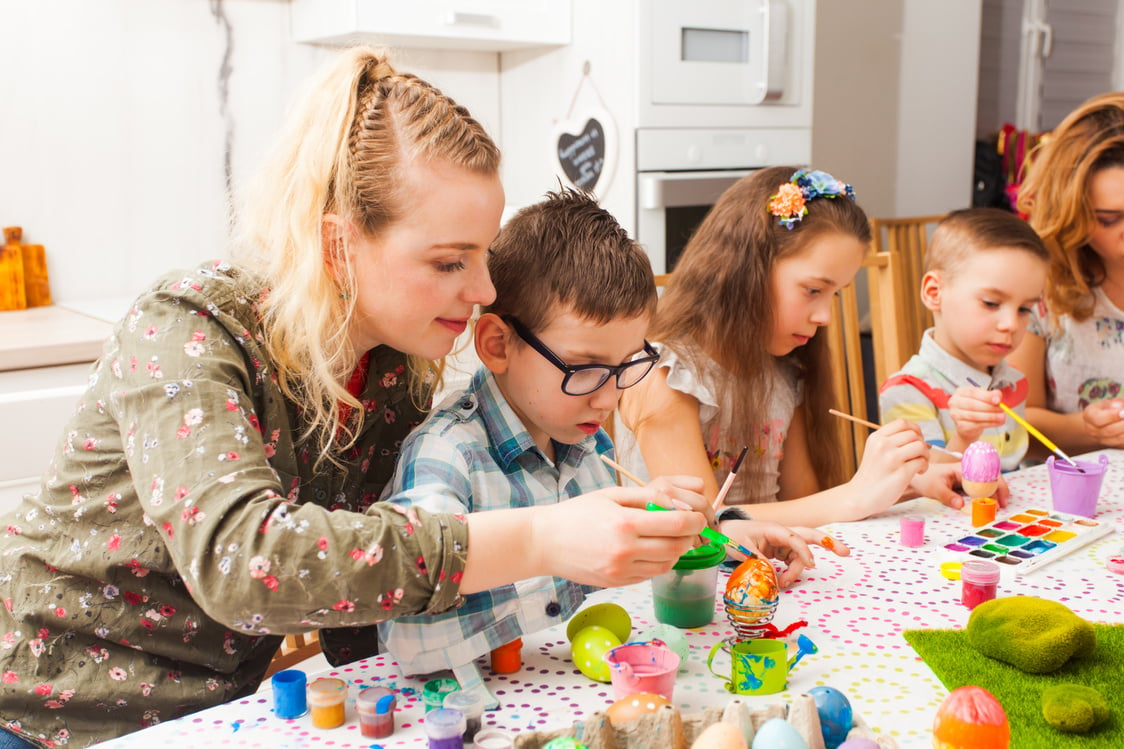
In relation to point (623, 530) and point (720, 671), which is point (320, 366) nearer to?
point (623, 530)

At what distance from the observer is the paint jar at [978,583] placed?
1095 millimetres

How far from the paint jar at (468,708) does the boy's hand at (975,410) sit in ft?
3.41

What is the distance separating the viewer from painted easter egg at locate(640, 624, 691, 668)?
97cm

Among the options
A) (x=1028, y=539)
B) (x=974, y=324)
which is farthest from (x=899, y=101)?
(x=1028, y=539)

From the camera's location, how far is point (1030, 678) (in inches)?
37.0

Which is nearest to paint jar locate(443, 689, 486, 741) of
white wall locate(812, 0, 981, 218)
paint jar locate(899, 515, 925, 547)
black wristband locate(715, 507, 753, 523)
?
black wristband locate(715, 507, 753, 523)

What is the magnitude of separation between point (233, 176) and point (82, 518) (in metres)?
1.85

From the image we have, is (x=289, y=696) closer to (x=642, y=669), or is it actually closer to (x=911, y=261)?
(x=642, y=669)

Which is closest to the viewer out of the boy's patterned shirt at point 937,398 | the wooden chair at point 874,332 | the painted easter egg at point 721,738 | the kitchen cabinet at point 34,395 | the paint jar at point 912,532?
the painted easter egg at point 721,738

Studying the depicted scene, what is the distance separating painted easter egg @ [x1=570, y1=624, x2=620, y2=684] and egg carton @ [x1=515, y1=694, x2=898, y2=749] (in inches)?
6.2

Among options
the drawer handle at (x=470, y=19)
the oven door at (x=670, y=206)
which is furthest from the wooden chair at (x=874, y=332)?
the drawer handle at (x=470, y=19)

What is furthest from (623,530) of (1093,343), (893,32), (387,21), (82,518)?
(893,32)

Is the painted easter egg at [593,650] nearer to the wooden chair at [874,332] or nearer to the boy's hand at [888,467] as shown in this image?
the boy's hand at [888,467]

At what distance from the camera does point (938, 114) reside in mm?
3939
